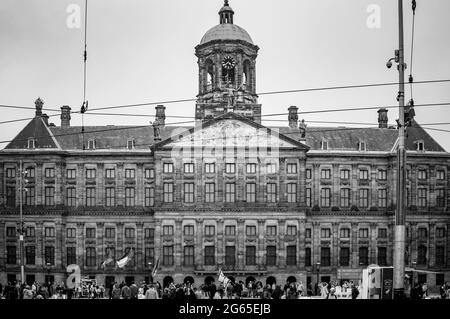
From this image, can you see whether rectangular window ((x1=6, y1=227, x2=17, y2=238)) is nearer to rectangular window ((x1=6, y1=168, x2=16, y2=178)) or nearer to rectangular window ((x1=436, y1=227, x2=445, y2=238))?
rectangular window ((x1=6, y1=168, x2=16, y2=178))

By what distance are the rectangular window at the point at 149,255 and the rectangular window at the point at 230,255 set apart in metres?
6.62

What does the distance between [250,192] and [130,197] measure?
34.7 ft

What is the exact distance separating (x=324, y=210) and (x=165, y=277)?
14968mm

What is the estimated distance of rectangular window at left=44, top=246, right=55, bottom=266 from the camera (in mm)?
59188

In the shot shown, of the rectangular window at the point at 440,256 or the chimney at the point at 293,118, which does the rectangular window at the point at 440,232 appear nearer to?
the rectangular window at the point at 440,256

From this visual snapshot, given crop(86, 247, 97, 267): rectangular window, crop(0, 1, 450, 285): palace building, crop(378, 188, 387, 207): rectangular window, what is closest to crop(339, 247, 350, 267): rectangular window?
crop(0, 1, 450, 285): palace building

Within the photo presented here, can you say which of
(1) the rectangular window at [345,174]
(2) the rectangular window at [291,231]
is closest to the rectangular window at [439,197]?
(1) the rectangular window at [345,174]

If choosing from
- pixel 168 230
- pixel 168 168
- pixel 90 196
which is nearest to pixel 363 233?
pixel 168 230

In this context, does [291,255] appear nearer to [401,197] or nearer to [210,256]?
[210,256]

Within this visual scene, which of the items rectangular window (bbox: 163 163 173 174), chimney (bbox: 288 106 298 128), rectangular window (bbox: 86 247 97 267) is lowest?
rectangular window (bbox: 86 247 97 267)

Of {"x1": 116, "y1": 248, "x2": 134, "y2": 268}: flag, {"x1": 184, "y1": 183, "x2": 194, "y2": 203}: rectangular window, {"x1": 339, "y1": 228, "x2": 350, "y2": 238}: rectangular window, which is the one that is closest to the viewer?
{"x1": 116, "y1": 248, "x2": 134, "y2": 268}: flag

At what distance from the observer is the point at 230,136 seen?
188 feet

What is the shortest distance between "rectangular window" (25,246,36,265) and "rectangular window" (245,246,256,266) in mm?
17926

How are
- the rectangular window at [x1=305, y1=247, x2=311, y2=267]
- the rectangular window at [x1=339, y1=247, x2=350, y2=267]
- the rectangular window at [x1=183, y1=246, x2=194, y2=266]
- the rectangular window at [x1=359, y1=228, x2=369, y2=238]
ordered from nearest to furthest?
the rectangular window at [x1=183, y1=246, x2=194, y2=266] < the rectangular window at [x1=305, y1=247, x2=311, y2=267] < the rectangular window at [x1=339, y1=247, x2=350, y2=267] < the rectangular window at [x1=359, y1=228, x2=369, y2=238]
